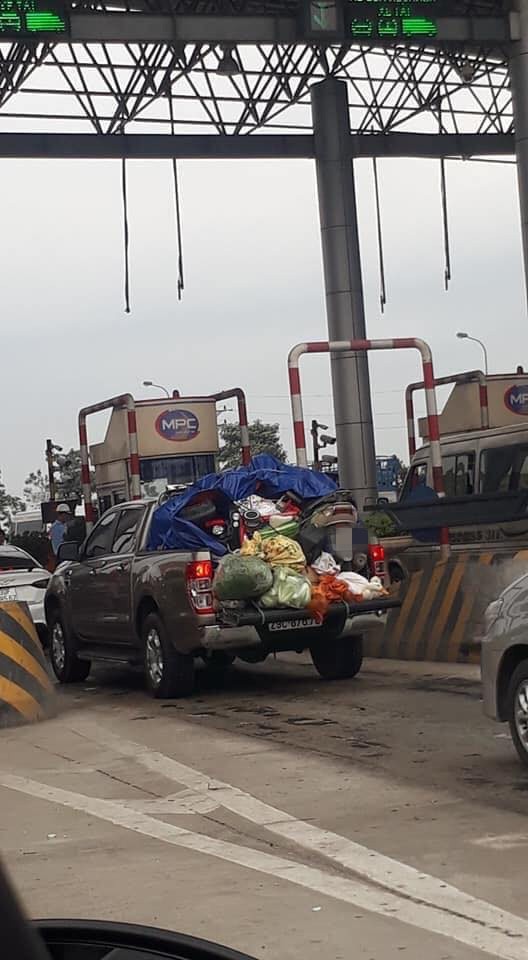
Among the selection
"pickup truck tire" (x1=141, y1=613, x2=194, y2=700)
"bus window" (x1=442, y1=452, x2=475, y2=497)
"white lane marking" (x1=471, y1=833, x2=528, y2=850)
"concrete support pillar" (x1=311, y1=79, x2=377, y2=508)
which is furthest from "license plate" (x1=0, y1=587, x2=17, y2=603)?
"concrete support pillar" (x1=311, y1=79, x2=377, y2=508)

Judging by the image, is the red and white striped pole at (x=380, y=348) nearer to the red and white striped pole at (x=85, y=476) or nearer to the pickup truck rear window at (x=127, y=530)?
the pickup truck rear window at (x=127, y=530)

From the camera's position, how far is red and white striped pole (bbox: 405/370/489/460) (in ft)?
68.3

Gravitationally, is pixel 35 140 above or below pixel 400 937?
above

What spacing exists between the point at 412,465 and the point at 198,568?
25.6ft

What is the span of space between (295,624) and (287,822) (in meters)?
4.72

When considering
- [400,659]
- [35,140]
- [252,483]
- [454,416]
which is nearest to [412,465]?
[454,416]

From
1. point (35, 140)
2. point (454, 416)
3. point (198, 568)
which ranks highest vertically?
point (35, 140)

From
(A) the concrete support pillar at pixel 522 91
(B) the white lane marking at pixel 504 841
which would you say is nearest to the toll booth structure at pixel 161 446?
(A) the concrete support pillar at pixel 522 91

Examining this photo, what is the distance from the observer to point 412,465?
1916 cm

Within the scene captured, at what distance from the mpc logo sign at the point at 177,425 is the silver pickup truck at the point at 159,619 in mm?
9073

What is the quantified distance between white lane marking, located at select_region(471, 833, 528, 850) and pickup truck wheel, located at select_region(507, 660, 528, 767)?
136 cm

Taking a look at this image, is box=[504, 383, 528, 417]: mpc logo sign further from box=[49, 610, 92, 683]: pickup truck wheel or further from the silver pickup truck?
box=[49, 610, 92, 683]: pickup truck wheel

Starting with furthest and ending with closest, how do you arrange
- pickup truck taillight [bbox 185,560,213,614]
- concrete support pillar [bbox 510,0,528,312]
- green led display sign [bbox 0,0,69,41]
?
concrete support pillar [bbox 510,0,528,312] → green led display sign [bbox 0,0,69,41] → pickup truck taillight [bbox 185,560,213,614]

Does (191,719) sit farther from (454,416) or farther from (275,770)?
(454,416)
